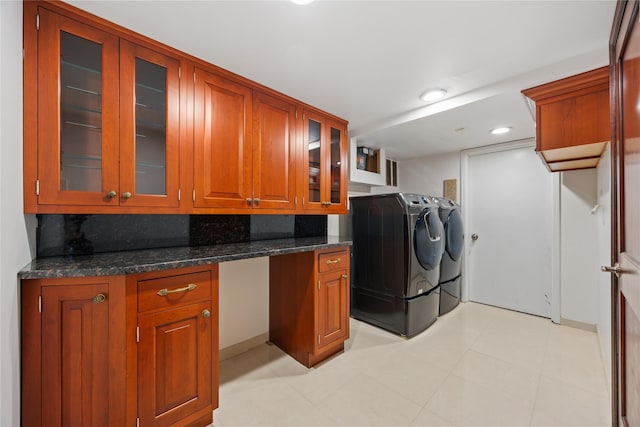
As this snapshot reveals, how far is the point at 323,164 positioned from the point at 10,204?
6.09ft

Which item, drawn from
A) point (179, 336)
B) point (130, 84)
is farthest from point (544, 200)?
point (130, 84)

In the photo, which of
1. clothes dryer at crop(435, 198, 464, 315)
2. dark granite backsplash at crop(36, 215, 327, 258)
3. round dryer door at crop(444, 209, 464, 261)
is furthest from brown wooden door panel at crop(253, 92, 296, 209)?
round dryer door at crop(444, 209, 464, 261)

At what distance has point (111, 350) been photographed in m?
1.08

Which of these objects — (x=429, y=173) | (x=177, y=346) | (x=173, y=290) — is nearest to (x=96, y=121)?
(x=173, y=290)

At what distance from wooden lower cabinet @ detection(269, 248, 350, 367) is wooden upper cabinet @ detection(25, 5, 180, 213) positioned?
1028 millimetres

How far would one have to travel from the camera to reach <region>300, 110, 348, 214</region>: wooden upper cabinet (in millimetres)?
2168

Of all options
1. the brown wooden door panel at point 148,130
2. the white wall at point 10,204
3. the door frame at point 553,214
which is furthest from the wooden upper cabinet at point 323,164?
the door frame at point 553,214

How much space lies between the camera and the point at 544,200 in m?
2.89

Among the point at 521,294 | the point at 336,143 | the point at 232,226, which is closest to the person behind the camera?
the point at 232,226

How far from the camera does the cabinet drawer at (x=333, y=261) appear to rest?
194 centimetres

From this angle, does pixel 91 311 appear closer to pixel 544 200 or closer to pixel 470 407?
pixel 470 407

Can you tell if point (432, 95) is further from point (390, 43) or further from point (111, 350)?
point (111, 350)

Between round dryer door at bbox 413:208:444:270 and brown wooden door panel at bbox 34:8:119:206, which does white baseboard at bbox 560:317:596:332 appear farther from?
brown wooden door panel at bbox 34:8:119:206

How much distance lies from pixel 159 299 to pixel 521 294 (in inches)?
145
